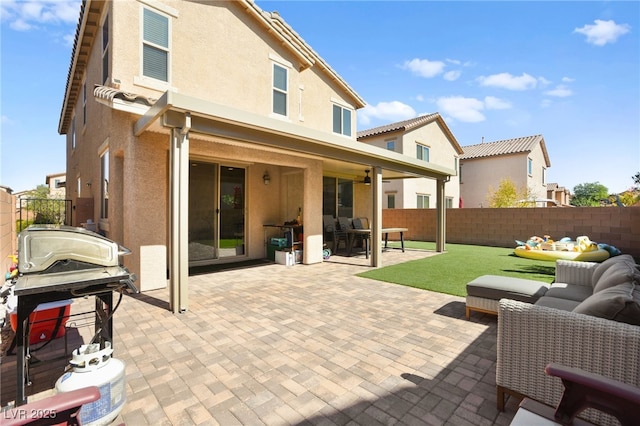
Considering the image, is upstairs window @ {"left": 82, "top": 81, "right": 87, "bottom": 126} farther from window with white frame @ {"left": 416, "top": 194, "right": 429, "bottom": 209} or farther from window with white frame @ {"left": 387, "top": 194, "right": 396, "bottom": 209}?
window with white frame @ {"left": 416, "top": 194, "right": 429, "bottom": 209}

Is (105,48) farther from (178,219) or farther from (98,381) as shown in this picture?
(98,381)

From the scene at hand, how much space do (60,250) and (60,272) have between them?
6.9 inches

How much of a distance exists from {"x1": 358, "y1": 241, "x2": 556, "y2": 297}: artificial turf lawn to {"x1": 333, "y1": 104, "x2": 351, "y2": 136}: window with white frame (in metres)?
5.91

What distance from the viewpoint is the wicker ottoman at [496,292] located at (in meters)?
3.90

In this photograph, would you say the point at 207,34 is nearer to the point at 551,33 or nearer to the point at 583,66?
the point at 551,33

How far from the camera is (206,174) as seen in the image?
819cm

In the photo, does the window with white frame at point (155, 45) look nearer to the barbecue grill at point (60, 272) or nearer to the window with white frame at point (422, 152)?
the barbecue grill at point (60, 272)

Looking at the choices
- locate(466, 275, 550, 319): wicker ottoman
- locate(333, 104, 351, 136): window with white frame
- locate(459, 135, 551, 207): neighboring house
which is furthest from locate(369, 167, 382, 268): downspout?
locate(459, 135, 551, 207): neighboring house

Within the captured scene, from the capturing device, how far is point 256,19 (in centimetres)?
798

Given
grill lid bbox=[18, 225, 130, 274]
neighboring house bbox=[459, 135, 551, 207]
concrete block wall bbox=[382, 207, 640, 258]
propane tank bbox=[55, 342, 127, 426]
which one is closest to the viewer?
propane tank bbox=[55, 342, 127, 426]

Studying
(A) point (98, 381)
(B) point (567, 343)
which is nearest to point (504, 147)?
(B) point (567, 343)

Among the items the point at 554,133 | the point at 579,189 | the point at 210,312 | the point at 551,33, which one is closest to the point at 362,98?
the point at 551,33

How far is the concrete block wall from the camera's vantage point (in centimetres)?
995

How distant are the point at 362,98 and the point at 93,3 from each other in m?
8.95
